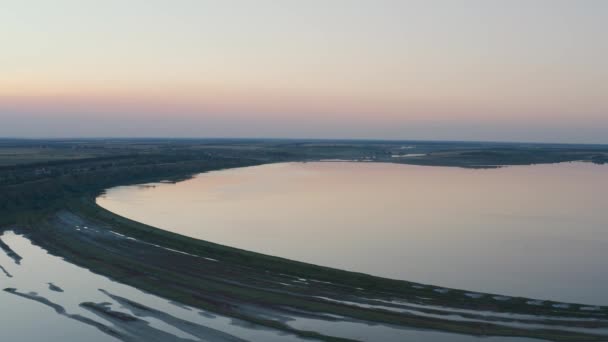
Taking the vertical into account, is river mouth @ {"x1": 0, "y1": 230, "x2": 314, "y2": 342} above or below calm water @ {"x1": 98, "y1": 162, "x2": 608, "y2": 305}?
below

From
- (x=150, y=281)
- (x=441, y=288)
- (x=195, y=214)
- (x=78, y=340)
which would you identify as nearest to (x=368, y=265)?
(x=441, y=288)

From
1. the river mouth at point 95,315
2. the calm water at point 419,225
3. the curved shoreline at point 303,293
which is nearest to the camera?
the river mouth at point 95,315

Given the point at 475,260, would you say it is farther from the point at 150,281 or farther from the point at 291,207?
the point at 291,207

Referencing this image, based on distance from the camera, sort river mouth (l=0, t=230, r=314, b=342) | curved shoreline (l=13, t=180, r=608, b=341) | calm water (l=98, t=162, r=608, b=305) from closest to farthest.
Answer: river mouth (l=0, t=230, r=314, b=342) < curved shoreline (l=13, t=180, r=608, b=341) < calm water (l=98, t=162, r=608, b=305)

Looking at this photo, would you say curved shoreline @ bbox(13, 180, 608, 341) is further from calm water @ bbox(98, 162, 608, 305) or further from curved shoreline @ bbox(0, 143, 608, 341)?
calm water @ bbox(98, 162, 608, 305)

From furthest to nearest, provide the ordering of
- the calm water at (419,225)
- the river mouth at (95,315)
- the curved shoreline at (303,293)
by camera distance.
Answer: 1. the calm water at (419,225)
2. the curved shoreline at (303,293)
3. the river mouth at (95,315)

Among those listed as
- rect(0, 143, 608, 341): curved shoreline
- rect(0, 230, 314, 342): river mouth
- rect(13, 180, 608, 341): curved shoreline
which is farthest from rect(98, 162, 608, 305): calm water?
rect(0, 230, 314, 342): river mouth

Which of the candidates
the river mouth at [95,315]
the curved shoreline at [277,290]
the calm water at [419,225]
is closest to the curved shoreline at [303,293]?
the curved shoreline at [277,290]

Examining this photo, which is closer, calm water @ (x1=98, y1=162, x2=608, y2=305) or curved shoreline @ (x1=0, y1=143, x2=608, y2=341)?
curved shoreline @ (x1=0, y1=143, x2=608, y2=341)

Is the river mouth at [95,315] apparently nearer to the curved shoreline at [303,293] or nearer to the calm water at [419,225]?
the curved shoreline at [303,293]
